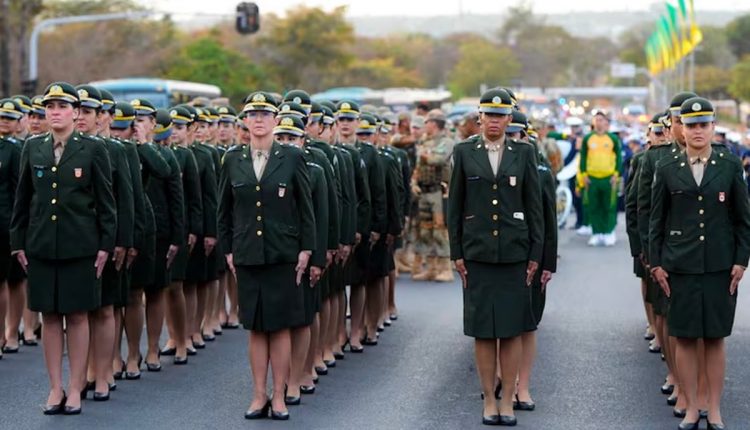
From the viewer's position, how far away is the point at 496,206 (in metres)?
10.4

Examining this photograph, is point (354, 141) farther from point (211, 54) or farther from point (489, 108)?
point (211, 54)

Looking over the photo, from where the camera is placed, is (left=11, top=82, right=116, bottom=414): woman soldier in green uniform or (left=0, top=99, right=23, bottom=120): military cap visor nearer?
(left=11, top=82, right=116, bottom=414): woman soldier in green uniform

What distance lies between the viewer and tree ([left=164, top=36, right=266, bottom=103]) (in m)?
69.1

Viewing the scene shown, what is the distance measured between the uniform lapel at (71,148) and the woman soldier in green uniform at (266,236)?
103 cm

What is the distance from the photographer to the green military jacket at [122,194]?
11.0 metres

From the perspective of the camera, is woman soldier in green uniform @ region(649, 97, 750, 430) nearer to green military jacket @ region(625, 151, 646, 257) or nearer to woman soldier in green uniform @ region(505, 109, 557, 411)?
woman soldier in green uniform @ region(505, 109, 557, 411)

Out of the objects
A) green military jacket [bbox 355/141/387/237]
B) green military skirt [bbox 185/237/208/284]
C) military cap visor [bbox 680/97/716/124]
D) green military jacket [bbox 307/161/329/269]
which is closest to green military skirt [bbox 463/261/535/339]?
green military jacket [bbox 307/161/329/269]

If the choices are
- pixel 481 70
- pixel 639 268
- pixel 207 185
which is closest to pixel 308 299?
pixel 207 185

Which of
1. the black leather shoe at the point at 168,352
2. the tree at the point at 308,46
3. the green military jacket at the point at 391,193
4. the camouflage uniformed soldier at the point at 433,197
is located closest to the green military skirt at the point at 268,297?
the black leather shoe at the point at 168,352

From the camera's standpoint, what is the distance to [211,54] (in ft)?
234

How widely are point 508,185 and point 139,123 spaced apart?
349cm

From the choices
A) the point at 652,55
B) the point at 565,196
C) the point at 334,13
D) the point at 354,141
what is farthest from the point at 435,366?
the point at 652,55

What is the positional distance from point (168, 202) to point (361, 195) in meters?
1.96

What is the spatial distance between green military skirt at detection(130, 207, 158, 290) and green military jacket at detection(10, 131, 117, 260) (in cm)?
137
